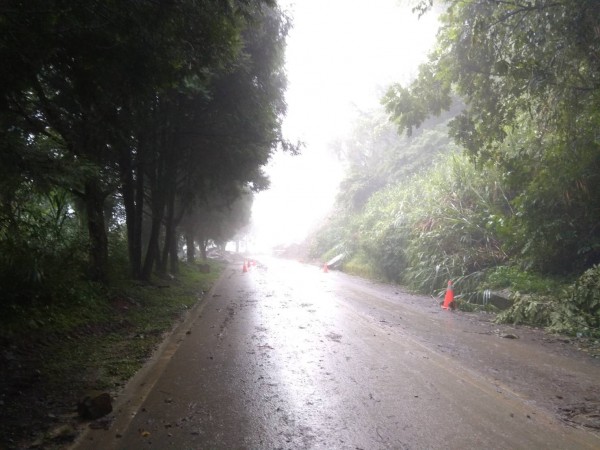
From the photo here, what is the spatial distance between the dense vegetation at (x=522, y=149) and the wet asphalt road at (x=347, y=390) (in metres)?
3.51

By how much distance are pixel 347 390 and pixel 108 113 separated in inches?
202

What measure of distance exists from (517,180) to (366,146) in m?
30.2

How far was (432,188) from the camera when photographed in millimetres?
20172

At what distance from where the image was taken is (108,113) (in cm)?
618

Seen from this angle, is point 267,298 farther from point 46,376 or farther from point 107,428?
point 107,428

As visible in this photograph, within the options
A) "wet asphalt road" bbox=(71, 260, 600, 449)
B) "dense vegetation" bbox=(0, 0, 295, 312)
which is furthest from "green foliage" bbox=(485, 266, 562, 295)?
"dense vegetation" bbox=(0, 0, 295, 312)

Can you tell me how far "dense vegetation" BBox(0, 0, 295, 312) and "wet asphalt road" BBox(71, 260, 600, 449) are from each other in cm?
257

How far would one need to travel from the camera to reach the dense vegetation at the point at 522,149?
8648 mm

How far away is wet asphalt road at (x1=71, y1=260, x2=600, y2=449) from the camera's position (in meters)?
3.67

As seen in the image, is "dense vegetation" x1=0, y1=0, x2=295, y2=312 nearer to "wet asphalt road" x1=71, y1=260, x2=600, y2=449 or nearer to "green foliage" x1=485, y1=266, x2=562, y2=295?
"wet asphalt road" x1=71, y1=260, x2=600, y2=449

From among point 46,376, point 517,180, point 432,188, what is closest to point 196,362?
point 46,376

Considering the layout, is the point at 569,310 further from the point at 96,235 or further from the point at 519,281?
the point at 96,235

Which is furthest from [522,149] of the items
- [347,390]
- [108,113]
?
[108,113]

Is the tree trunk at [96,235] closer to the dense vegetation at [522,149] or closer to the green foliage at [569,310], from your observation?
the dense vegetation at [522,149]
